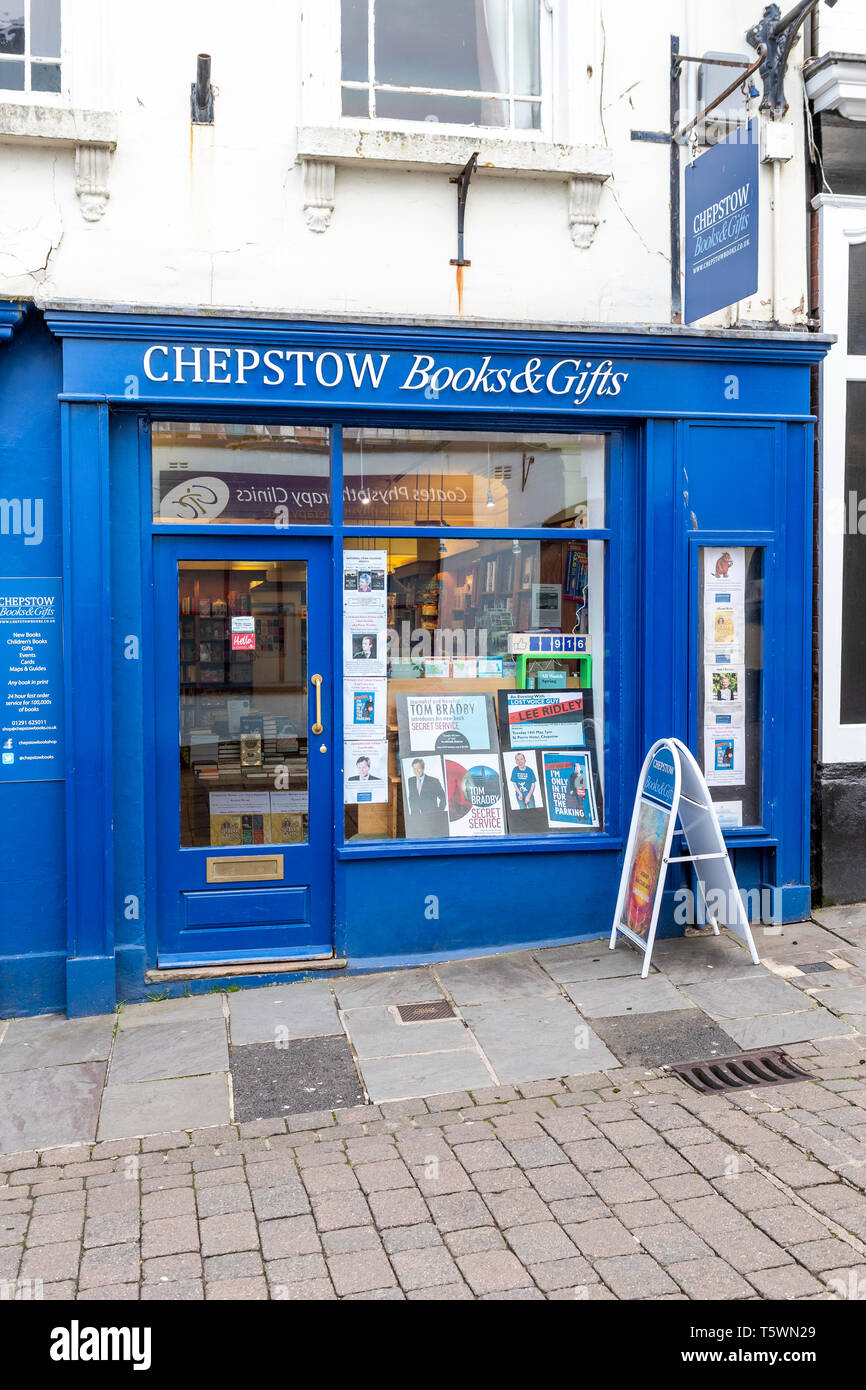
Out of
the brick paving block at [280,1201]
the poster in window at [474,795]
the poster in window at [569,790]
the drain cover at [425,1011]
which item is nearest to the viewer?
the brick paving block at [280,1201]

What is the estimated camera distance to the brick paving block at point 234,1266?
11.1 ft

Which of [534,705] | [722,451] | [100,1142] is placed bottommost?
[100,1142]

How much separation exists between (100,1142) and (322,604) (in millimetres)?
2986

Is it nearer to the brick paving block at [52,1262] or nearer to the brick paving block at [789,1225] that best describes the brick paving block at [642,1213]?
the brick paving block at [789,1225]

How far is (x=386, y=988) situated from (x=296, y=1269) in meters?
2.48

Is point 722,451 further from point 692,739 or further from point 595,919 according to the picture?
point 595,919

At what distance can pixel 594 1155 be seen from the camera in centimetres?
406

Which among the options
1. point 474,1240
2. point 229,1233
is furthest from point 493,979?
point 229,1233

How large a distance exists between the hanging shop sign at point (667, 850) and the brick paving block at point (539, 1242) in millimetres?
2252

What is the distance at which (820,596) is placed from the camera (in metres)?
6.62

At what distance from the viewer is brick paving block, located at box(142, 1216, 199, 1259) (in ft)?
11.6

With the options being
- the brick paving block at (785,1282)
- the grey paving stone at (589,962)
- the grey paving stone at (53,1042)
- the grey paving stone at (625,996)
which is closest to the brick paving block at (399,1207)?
the brick paving block at (785,1282)

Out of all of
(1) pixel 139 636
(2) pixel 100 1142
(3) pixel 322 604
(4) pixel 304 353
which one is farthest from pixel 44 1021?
(4) pixel 304 353

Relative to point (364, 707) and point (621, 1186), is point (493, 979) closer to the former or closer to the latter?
point (364, 707)
